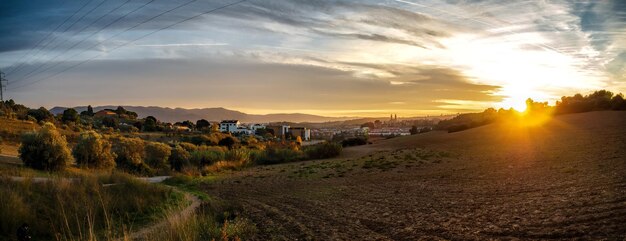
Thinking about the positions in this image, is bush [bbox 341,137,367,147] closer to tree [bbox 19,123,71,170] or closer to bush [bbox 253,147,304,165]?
bush [bbox 253,147,304,165]

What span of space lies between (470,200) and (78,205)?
10.4 metres

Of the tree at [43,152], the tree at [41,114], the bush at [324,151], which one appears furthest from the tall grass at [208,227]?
the tree at [41,114]

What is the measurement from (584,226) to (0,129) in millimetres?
45806

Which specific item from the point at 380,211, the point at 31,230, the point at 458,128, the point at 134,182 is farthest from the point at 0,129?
the point at 458,128

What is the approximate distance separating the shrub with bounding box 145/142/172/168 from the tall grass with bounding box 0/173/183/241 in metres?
17.4

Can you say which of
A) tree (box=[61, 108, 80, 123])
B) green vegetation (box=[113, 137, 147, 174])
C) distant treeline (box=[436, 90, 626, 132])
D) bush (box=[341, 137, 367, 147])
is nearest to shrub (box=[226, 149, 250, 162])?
green vegetation (box=[113, 137, 147, 174])

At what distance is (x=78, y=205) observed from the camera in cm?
1127

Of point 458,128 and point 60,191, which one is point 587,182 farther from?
point 458,128

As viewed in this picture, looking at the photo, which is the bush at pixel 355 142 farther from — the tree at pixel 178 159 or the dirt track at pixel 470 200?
the dirt track at pixel 470 200

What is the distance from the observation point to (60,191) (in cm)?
1205

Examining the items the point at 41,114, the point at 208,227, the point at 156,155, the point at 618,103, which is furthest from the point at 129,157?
the point at 41,114

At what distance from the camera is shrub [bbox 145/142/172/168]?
105ft

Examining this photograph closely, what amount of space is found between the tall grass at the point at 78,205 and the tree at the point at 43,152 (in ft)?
16.5

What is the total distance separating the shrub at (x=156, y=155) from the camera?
1261 inches
